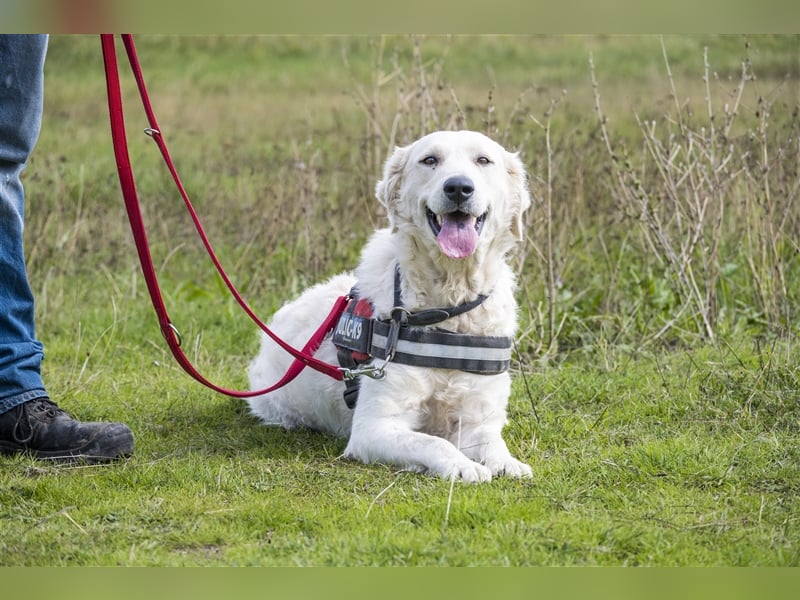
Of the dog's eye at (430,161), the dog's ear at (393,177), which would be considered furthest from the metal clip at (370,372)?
the dog's eye at (430,161)

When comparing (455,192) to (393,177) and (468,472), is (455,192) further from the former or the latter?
(468,472)

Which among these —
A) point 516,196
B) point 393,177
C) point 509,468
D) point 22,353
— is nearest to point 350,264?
point 393,177

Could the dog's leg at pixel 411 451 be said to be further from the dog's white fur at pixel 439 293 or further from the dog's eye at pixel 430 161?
the dog's eye at pixel 430 161

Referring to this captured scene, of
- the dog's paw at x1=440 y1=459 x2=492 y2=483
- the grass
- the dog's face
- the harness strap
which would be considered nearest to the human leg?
the grass

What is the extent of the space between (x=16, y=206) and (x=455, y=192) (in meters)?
1.79

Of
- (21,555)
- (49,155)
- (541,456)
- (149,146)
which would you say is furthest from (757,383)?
(149,146)

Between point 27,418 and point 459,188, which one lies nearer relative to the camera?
point 459,188

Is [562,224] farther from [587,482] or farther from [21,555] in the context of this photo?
[21,555]

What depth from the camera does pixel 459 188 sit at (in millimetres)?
4039

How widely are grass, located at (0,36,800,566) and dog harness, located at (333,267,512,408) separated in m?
0.41

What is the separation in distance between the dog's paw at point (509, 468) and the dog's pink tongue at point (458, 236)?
2.72 ft

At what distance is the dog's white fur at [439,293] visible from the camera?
13.4 ft

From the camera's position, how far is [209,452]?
14.3ft

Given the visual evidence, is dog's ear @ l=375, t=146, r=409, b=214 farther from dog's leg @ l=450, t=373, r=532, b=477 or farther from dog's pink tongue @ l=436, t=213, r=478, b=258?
dog's leg @ l=450, t=373, r=532, b=477
